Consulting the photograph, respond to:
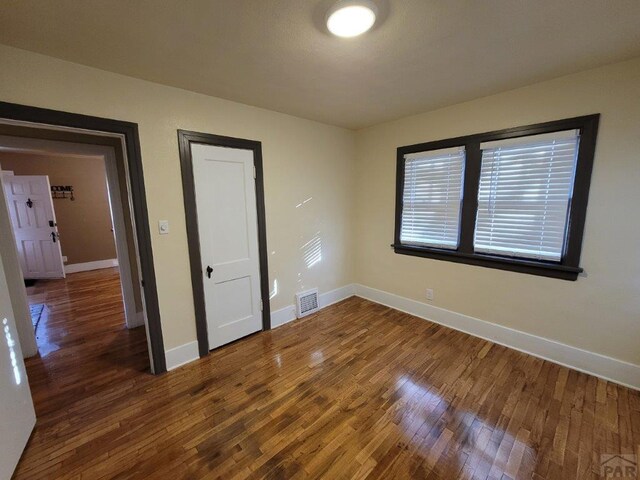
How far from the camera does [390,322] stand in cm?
323

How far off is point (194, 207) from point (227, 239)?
1.49 ft

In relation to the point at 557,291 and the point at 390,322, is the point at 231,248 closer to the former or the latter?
the point at 390,322

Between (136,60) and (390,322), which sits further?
(390,322)

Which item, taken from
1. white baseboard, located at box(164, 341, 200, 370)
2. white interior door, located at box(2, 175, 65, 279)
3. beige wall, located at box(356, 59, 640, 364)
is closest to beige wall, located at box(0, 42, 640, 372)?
beige wall, located at box(356, 59, 640, 364)

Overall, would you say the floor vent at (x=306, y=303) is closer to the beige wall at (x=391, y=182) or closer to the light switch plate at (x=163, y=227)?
the beige wall at (x=391, y=182)

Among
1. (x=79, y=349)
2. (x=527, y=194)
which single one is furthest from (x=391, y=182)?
(x=79, y=349)

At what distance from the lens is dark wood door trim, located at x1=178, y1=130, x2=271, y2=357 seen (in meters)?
2.34

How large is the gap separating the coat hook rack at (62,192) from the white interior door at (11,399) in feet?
18.3

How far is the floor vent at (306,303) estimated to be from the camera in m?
3.38

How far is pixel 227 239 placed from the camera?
2.69 meters

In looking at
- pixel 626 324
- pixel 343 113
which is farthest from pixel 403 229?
pixel 626 324

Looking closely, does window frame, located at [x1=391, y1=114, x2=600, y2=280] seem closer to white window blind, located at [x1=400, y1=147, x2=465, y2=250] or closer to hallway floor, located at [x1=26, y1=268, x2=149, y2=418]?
white window blind, located at [x1=400, y1=147, x2=465, y2=250]

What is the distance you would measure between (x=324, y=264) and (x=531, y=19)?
294cm

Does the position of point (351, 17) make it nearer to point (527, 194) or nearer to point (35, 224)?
point (527, 194)
